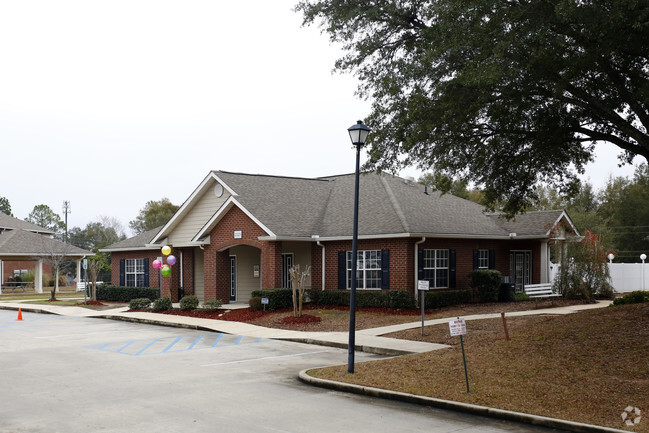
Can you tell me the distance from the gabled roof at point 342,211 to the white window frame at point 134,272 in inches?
107

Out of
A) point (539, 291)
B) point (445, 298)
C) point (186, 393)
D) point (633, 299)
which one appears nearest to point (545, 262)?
point (539, 291)

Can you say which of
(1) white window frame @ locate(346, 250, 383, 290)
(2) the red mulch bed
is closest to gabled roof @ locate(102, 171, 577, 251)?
(1) white window frame @ locate(346, 250, 383, 290)

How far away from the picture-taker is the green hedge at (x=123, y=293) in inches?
1328

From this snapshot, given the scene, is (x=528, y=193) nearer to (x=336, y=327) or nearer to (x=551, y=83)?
(x=551, y=83)

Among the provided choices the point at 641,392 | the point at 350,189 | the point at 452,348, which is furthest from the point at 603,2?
the point at 350,189

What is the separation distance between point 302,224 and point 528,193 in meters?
11.0

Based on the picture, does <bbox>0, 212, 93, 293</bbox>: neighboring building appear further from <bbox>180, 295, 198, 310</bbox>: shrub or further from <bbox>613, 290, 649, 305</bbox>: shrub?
<bbox>613, 290, 649, 305</bbox>: shrub

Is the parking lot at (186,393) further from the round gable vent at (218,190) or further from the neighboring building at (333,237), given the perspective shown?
the round gable vent at (218,190)

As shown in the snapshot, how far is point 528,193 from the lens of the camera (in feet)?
64.7

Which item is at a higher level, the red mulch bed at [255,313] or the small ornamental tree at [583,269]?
the small ornamental tree at [583,269]

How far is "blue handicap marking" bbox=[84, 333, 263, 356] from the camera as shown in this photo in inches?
661

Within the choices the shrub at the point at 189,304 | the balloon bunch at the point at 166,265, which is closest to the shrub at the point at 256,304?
the shrub at the point at 189,304

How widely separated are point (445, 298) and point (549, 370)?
13.3m

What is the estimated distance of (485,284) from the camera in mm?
26766
